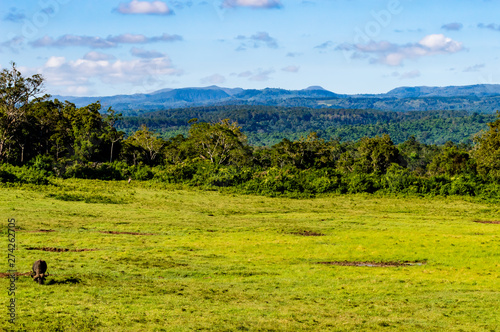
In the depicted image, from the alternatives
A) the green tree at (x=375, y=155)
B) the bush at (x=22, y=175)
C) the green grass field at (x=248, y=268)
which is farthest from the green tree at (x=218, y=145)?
the green grass field at (x=248, y=268)

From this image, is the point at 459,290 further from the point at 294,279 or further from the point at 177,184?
the point at 177,184

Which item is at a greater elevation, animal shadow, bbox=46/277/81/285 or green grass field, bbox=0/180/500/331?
animal shadow, bbox=46/277/81/285

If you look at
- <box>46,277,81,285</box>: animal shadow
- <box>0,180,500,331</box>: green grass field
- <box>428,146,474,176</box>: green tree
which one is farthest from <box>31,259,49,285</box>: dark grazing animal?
<box>428,146,474,176</box>: green tree

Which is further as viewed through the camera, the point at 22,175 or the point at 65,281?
the point at 22,175

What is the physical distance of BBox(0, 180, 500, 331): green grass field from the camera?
18.2 metres

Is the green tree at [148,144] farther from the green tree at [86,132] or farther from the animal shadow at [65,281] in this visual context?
the animal shadow at [65,281]

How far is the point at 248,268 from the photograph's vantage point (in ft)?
88.0

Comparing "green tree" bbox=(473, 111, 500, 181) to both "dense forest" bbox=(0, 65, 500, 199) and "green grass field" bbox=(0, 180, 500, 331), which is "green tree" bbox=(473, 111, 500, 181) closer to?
"dense forest" bbox=(0, 65, 500, 199)

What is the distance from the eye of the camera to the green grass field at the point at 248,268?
18188 mm

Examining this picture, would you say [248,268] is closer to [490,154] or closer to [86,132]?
[490,154]

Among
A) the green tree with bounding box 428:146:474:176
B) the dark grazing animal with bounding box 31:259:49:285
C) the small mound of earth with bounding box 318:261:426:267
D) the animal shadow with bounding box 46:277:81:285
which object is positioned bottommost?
the small mound of earth with bounding box 318:261:426:267

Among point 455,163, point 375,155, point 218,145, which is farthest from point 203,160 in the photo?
point 455,163

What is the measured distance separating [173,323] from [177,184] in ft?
171

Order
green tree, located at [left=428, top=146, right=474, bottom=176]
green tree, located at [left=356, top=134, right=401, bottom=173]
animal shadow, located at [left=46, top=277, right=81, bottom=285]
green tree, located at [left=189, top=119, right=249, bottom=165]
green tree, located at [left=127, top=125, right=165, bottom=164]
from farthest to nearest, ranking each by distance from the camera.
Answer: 1. green tree, located at [left=127, top=125, right=165, bottom=164]
2. green tree, located at [left=189, top=119, right=249, bottom=165]
3. green tree, located at [left=356, top=134, right=401, bottom=173]
4. green tree, located at [left=428, top=146, right=474, bottom=176]
5. animal shadow, located at [left=46, top=277, right=81, bottom=285]
